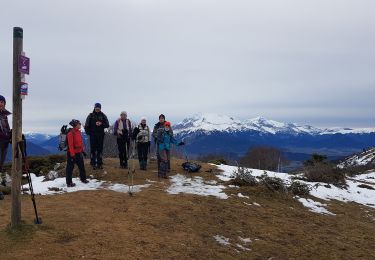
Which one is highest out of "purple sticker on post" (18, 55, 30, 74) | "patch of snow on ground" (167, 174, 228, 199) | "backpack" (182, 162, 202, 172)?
"purple sticker on post" (18, 55, 30, 74)

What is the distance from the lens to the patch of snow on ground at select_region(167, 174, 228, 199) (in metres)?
14.5

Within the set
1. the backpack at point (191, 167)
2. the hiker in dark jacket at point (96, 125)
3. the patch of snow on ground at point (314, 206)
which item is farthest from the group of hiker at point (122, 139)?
the patch of snow on ground at point (314, 206)

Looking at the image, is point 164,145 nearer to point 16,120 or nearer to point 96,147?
point 96,147

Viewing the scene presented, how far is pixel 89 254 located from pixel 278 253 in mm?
4088

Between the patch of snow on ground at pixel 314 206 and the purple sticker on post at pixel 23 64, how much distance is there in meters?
10.3

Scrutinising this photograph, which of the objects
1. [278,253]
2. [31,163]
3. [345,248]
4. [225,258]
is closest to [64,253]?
[225,258]

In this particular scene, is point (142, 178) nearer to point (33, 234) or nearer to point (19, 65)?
point (33, 234)

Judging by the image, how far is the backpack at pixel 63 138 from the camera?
46.6 feet

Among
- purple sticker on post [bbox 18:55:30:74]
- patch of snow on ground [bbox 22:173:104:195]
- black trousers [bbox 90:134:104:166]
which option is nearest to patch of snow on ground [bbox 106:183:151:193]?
patch of snow on ground [bbox 22:173:104:195]

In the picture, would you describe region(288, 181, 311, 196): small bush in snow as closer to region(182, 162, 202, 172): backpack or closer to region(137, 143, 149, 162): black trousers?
region(182, 162, 202, 172): backpack

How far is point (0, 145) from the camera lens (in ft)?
39.4

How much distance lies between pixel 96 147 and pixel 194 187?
383cm

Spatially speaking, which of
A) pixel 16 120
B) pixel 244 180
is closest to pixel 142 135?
pixel 244 180

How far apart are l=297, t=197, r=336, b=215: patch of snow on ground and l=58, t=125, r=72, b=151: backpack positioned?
26.6 ft
